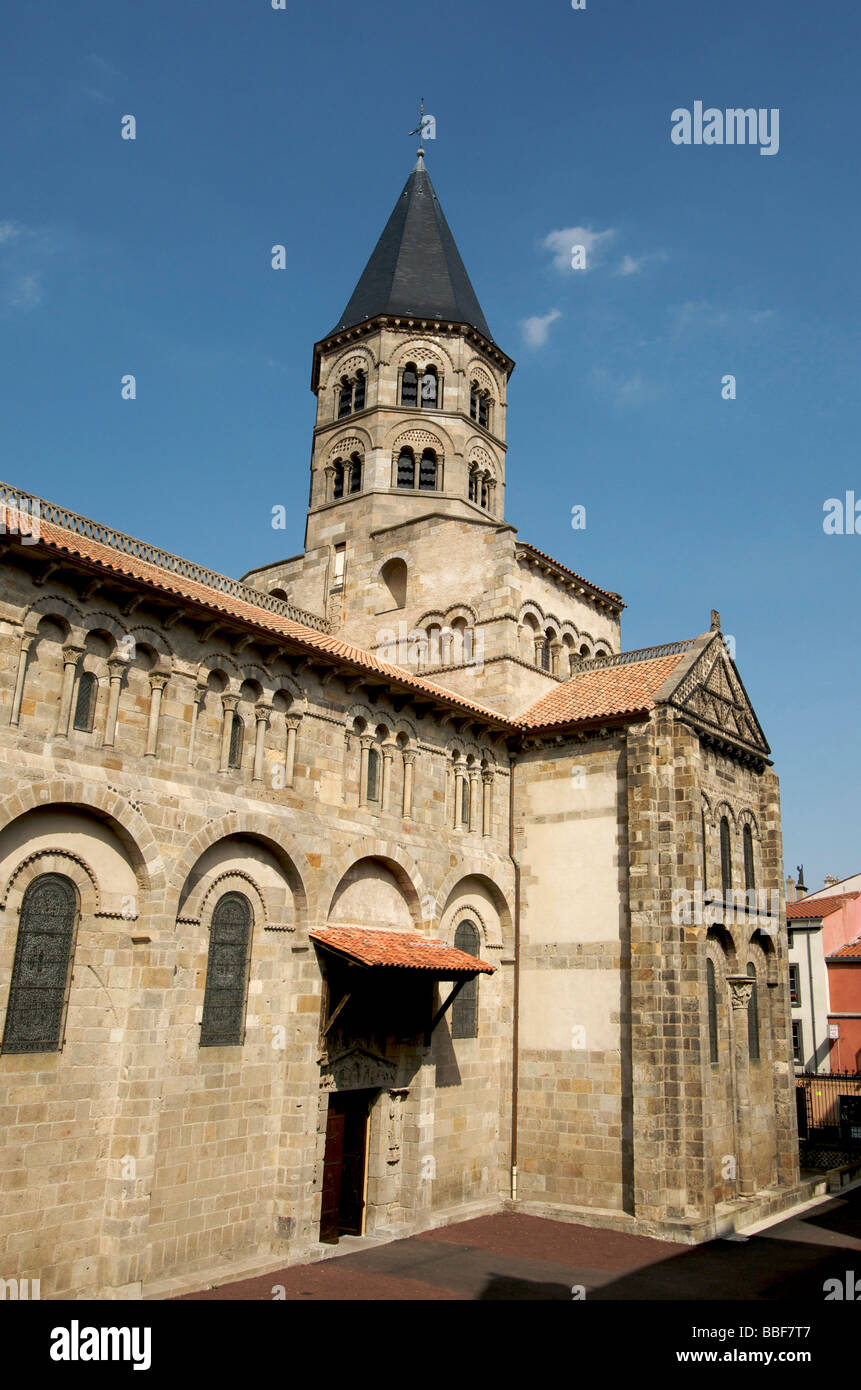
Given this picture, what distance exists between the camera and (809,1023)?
38156 millimetres

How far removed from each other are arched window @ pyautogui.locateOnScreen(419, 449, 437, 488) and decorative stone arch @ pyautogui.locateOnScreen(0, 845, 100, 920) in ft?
59.8

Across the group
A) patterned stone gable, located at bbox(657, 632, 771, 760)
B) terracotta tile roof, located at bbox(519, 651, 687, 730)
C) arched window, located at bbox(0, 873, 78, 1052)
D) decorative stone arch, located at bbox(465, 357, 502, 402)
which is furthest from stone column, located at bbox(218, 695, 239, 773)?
decorative stone arch, located at bbox(465, 357, 502, 402)

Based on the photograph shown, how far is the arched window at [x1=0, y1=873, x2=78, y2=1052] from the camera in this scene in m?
12.7

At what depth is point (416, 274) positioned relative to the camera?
31719 mm

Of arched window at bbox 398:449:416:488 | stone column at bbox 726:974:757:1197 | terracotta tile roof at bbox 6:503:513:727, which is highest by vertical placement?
arched window at bbox 398:449:416:488

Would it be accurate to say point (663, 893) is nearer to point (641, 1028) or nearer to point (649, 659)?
point (641, 1028)

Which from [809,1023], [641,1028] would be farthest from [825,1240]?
[809,1023]

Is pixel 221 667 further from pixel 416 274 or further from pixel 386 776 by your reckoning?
pixel 416 274

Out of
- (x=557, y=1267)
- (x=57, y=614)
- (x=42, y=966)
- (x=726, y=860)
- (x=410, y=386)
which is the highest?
(x=410, y=386)

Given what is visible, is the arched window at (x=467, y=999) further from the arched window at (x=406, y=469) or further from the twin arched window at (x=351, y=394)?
the twin arched window at (x=351, y=394)

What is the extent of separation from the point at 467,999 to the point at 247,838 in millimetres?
7272

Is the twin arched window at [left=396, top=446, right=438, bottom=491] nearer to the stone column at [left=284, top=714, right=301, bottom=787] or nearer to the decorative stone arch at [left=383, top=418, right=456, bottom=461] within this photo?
the decorative stone arch at [left=383, top=418, right=456, bottom=461]

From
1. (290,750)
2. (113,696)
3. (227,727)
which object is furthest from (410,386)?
(113,696)
